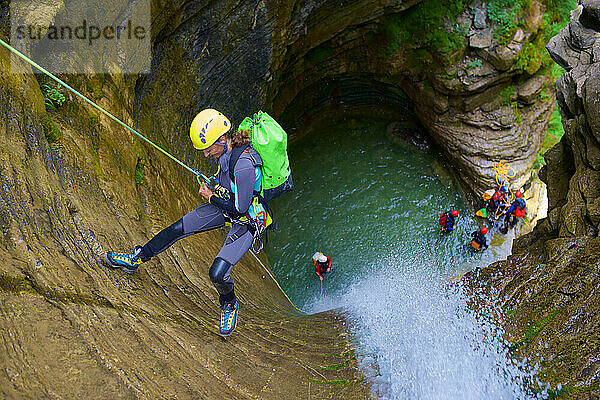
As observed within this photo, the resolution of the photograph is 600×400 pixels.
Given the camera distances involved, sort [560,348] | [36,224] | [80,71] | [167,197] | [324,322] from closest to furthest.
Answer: [36,224]
[560,348]
[80,71]
[167,197]
[324,322]

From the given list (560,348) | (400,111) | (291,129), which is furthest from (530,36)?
(560,348)

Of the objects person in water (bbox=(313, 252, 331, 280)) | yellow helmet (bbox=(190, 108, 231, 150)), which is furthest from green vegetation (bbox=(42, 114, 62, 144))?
person in water (bbox=(313, 252, 331, 280))

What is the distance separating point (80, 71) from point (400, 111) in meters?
→ 9.48

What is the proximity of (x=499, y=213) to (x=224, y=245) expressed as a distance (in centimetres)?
807

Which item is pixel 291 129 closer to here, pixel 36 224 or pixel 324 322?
pixel 324 322

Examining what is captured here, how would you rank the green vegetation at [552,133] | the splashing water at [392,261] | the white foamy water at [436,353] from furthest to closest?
the green vegetation at [552,133] < the splashing water at [392,261] < the white foamy water at [436,353]

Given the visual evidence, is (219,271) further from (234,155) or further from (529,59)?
A: (529,59)

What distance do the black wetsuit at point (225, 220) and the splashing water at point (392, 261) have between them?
1.96 metres

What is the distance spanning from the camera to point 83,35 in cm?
446

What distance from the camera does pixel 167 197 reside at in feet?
17.4

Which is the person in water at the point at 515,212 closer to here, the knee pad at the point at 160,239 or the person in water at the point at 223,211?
the person in water at the point at 223,211

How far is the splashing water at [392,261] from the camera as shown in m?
4.33

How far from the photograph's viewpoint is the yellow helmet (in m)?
3.14

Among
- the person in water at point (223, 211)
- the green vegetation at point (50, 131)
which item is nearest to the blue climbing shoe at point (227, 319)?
the person in water at point (223, 211)
